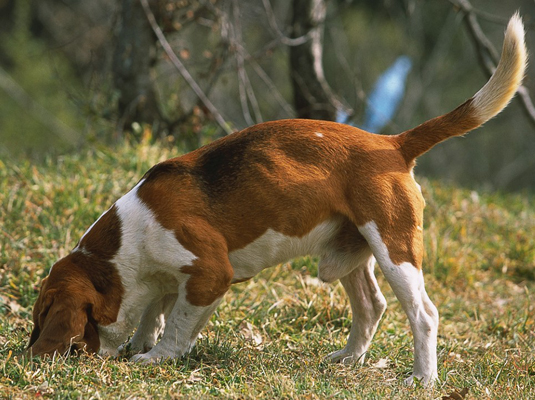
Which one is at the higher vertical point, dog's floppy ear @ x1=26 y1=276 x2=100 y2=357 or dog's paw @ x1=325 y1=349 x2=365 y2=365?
dog's floppy ear @ x1=26 y1=276 x2=100 y2=357

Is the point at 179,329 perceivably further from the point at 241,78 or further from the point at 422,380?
the point at 241,78

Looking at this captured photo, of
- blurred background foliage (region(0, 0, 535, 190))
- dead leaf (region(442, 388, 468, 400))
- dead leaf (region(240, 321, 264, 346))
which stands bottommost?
blurred background foliage (region(0, 0, 535, 190))

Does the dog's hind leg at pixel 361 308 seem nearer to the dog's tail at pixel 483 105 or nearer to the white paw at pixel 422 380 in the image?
the white paw at pixel 422 380

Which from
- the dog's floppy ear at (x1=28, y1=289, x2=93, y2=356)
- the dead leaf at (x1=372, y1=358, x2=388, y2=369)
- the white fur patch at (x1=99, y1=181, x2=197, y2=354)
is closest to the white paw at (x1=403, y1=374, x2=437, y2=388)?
the dead leaf at (x1=372, y1=358, x2=388, y2=369)

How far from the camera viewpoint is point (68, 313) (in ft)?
12.1

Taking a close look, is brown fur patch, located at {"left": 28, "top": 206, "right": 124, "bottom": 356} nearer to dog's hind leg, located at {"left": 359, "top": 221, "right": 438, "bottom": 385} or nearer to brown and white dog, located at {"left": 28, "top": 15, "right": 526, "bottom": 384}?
brown and white dog, located at {"left": 28, "top": 15, "right": 526, "bottom": 384}

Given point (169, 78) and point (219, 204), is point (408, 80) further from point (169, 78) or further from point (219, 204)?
point (219, 204)

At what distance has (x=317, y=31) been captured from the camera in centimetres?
844

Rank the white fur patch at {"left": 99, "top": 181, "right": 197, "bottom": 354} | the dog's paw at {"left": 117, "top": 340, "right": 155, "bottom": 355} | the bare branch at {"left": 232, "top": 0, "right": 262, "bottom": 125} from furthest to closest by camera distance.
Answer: the bare branch at {"left": 232, "top": 0, "right": 262, "bottom": 125}
the dog's paw at {"left": 117, "top": 340, "right": 155, "bottom": 355}
the white fur patch at {"left": 99, "top": 181, "right": 197, "bottom": 354}

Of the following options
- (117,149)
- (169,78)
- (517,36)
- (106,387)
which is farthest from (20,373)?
(169,78)

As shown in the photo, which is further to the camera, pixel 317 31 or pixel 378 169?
pixel 317 31

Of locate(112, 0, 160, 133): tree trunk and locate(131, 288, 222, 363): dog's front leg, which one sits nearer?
locate(131, 288, 222, 363): dog's front leg

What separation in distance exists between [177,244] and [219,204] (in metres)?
0.33

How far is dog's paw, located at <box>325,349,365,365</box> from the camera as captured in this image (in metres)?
4.41
